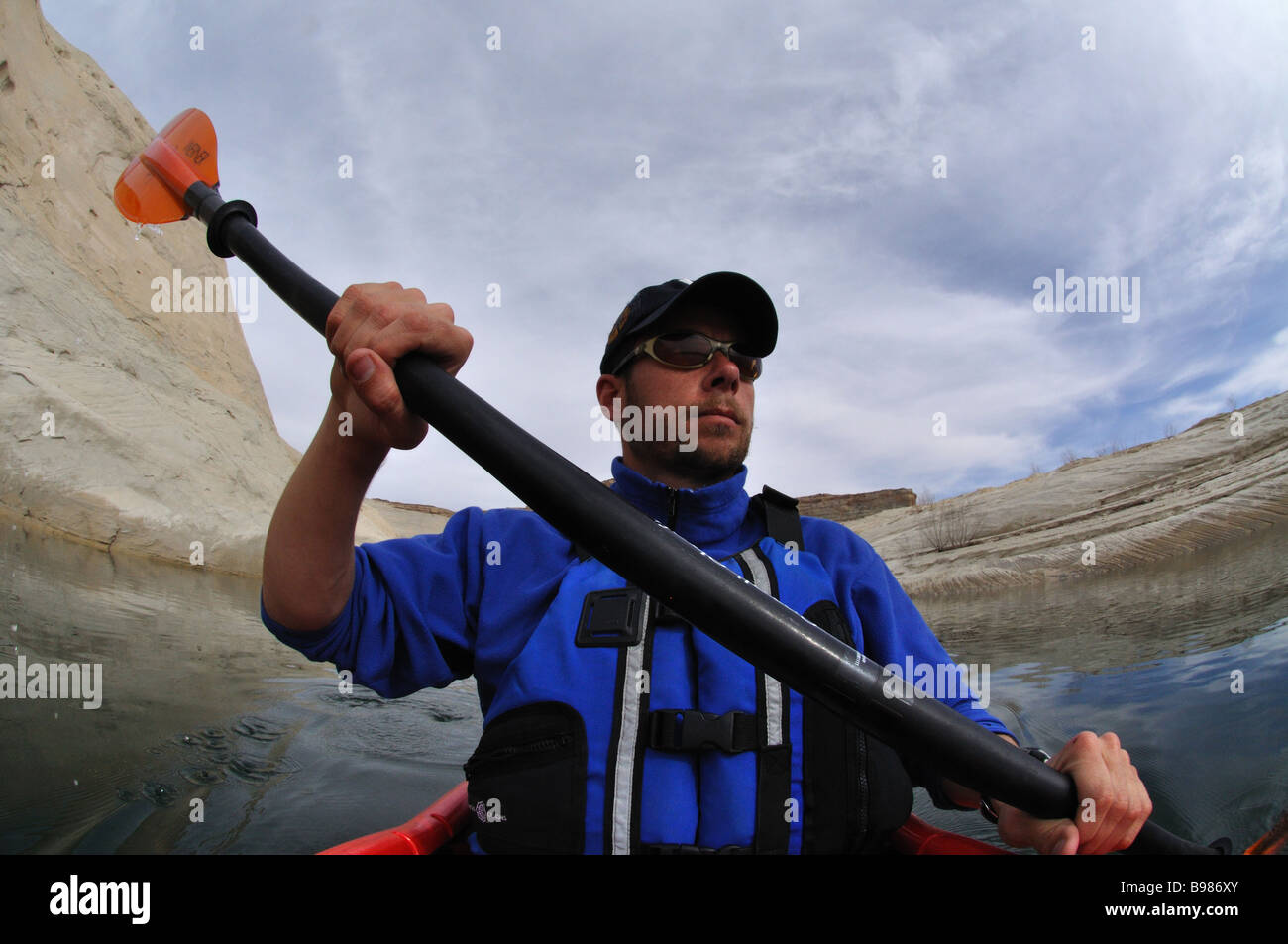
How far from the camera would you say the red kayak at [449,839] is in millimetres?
1269

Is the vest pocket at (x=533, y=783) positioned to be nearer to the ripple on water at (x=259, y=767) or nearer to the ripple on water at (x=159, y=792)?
the ripple on water at (x=159, y=792)

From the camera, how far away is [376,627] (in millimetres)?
1077

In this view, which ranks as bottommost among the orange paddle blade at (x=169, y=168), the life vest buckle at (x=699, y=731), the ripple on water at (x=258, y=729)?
the ripple on water at (x=258, y=729)

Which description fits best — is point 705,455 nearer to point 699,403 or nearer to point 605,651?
point 699,403

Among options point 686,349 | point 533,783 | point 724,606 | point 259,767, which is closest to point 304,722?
point 259,767

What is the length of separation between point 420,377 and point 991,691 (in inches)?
179

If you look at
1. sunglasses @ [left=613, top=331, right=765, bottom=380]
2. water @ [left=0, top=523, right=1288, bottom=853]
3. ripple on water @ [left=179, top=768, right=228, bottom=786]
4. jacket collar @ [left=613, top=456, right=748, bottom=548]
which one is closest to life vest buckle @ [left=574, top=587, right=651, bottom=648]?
jacket collar @ [left=613, top=456, right=748, bottom=548]

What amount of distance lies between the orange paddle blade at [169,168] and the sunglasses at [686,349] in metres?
0.84

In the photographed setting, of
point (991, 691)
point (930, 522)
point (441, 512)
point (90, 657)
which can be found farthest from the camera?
point (441, 512)

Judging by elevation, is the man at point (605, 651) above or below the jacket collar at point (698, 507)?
below

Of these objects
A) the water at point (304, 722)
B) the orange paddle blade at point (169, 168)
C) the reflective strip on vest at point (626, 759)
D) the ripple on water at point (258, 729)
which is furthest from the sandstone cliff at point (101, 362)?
the reflective strip on vest at point (626, 759)

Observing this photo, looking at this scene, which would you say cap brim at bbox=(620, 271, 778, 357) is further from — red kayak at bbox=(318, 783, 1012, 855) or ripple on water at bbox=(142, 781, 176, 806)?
ripple on water at bbox=(142, 781, 176, 806)
